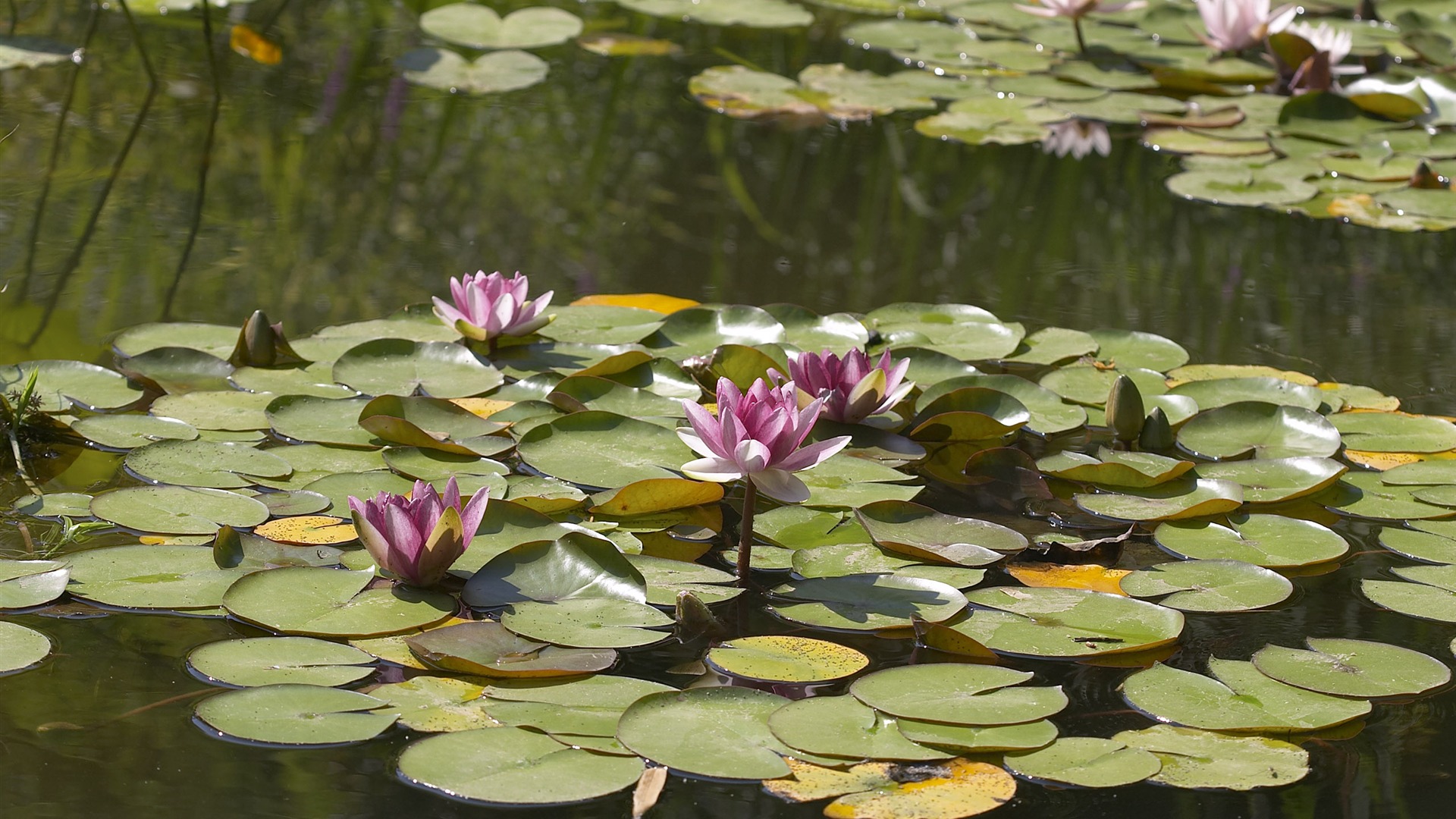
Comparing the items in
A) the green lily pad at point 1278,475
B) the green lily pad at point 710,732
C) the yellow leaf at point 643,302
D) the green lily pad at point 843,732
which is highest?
the green lily pad at point 1278,475

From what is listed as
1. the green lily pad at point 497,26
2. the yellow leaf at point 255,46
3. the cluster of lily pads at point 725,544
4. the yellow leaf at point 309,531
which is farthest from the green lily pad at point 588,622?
the green lily pad at point 497,26

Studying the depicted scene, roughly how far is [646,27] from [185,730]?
435cm

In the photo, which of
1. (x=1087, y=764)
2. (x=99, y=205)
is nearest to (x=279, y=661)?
(x=1087, y=764)

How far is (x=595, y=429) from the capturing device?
2291 mm

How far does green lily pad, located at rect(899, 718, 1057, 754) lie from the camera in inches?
61.6

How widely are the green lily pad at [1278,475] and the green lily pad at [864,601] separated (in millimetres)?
688

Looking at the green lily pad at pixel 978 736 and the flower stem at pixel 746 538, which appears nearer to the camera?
the green lily pad at pixel 978 736

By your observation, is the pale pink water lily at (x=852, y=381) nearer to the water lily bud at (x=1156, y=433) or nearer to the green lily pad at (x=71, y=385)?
the water lily bud at (x=1156, y=433)

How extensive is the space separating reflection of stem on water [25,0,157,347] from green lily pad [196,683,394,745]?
132 centimetres

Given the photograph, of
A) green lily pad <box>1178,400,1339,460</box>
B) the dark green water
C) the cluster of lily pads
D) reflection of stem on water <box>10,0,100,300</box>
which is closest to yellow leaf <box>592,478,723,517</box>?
the cluster of lily pads

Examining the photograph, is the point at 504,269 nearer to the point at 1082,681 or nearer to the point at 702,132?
the point at 702,132

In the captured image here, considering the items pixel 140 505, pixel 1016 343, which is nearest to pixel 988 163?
pixel 1016 343

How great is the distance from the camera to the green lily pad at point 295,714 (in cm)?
151

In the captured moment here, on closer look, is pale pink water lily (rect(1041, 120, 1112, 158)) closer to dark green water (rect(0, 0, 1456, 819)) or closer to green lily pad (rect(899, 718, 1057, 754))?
dark green water (rect(0, 0, 1456, 819))
